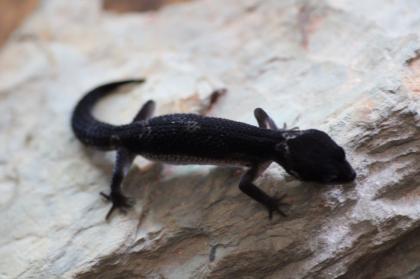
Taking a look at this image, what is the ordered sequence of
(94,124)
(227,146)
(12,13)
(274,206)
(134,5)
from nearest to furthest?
1. (274,206)
2. (227,146)
3. (94,124)
4. (134,5)
5. (12,13)

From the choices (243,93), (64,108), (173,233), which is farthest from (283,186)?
(64,108)

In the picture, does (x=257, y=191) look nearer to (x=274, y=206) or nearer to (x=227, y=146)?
(x=274, y=206)

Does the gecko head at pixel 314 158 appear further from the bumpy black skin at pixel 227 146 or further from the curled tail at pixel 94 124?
the curled tail at pixel 94 124

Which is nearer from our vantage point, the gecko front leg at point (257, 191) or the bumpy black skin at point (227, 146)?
the bumpy black skin at point (227, 146)

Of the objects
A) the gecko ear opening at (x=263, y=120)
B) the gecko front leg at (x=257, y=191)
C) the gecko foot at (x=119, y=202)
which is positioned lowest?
the gecko foot at (x=119, y=202)

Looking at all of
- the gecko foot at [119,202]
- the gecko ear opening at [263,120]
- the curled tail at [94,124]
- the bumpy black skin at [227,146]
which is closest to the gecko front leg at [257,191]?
the bumpy black skin at [227,146]

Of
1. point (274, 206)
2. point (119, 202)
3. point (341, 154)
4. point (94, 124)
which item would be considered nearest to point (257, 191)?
point (274, 206)

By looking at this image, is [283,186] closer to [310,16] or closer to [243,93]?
[243,93]
